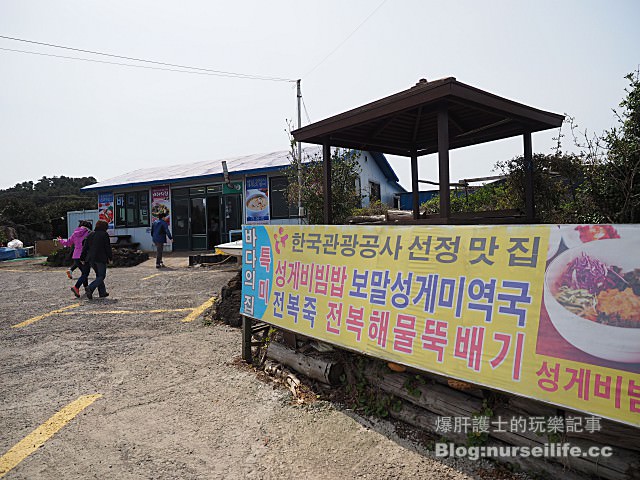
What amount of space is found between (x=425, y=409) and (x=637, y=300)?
1718mm

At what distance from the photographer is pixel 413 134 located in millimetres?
6945

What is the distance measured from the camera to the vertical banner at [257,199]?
16.8 metres

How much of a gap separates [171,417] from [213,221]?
1493 cm

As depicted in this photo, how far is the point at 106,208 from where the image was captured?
67.9 ft

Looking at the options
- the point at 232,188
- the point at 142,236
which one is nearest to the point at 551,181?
the point at 232,188

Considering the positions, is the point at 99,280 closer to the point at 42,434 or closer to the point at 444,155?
the point at 42,434

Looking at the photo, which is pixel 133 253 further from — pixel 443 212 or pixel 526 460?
pixel 526 460

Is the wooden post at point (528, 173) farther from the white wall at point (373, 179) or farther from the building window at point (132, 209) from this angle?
the building window at point (132, 209)

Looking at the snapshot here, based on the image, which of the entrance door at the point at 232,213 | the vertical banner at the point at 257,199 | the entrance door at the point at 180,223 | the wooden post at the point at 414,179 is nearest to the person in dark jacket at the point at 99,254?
the wooden post at the point at 414,179

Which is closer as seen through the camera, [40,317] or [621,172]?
[621,172]

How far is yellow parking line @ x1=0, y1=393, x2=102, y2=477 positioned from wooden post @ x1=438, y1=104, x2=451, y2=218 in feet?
14.2

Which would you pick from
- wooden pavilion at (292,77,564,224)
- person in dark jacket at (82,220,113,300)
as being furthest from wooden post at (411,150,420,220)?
person in dark jacket at (82,220,113,300)

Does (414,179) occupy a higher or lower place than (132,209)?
lower

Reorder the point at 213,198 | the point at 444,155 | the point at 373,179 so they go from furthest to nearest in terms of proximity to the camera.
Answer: the point at 373,179 → the point at 213,198 → the point at 444,155
